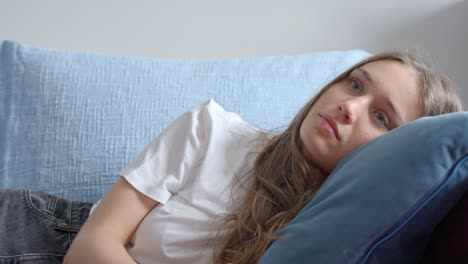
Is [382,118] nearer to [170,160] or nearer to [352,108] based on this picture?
[352,108]

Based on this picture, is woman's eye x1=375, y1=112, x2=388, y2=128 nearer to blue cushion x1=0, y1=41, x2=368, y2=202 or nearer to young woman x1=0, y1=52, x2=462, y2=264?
young woman x1=0, y1=52, x2=462, y2=264

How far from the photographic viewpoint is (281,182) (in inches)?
36.2

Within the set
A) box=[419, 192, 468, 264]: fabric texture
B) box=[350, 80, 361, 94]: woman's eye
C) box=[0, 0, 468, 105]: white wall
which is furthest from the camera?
box=[0, 0, 468, 105]: white wall

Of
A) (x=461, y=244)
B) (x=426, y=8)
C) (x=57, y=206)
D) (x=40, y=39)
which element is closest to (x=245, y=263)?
(x=461, y=244)

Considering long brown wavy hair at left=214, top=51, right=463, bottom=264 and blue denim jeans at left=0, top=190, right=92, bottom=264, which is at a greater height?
long brown wavy hair at left=214, top=51, right=463, bottom=264

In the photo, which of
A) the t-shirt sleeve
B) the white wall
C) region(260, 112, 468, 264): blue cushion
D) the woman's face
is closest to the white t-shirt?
the t-shirt sleeve

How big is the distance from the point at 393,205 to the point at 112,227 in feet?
1.49

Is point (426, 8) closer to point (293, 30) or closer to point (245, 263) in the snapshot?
point (293, 30)

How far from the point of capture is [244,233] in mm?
831

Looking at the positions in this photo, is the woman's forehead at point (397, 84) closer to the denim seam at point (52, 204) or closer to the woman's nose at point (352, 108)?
the woman's nose at point (352, 108)

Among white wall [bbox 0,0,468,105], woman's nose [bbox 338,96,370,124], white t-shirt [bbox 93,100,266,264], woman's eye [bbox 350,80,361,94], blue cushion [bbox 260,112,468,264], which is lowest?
white t-shirt [bbox 93,100,266,264]

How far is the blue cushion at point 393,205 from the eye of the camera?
0.55 m

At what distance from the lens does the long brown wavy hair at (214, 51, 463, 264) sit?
32.1 inches

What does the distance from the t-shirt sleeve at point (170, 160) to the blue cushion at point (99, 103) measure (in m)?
0.19
